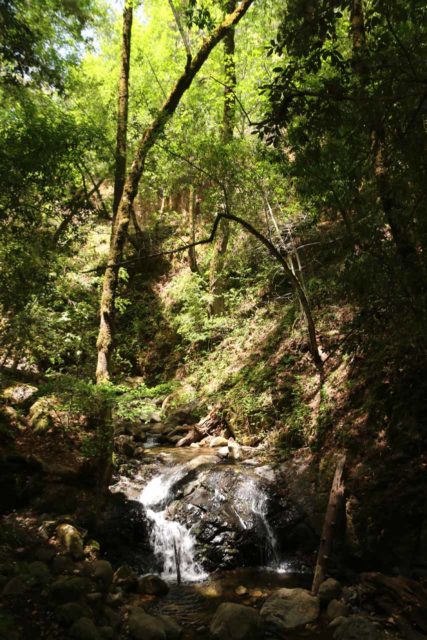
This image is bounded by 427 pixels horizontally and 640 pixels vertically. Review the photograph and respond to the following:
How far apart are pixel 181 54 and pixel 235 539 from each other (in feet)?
49.3

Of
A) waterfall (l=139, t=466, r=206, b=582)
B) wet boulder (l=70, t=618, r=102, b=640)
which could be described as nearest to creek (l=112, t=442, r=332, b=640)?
waterfall (l=139, t=466, r=206, b=582)

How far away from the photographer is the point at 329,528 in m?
5.64

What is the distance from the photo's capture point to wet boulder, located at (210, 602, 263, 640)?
173 inches

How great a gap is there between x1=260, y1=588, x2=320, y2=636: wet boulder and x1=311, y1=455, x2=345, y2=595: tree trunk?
30 centimetres

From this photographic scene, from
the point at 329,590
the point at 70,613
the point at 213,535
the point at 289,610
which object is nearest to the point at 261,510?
the point at 213,535

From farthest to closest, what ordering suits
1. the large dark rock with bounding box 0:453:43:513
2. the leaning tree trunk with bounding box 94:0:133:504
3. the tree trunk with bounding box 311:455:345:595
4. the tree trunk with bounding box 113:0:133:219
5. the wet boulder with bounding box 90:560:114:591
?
1. the tree trunk with bounding box 113:0:133:219
2. the leaning tree trunk with bounding box 94:0:133:504
3. the large dark rock with bounding box 0:453:43:513
4. the tree trunk with bounding box 311:455:345:595
5. the wet boulder with bounding box 90:560:114:591

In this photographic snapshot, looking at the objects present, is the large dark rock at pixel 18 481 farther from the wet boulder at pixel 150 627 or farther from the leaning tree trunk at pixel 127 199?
the wet boulder at pixel 150 627

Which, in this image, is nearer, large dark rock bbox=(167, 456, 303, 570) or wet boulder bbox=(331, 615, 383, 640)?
wet boulder bbox=(331, 615, 383, 640)

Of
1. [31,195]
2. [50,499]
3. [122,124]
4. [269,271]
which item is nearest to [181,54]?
[122,124]

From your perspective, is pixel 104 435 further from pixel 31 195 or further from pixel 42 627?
pixel 31 195

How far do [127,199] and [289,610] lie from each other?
740cm

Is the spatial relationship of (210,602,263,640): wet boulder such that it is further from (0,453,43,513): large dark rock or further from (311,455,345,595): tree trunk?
(0,453,43,513): large dark rock

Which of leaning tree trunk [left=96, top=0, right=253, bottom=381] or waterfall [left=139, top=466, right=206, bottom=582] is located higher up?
leaning tree trunk [left=96, top=0, right=253, bottom=381]

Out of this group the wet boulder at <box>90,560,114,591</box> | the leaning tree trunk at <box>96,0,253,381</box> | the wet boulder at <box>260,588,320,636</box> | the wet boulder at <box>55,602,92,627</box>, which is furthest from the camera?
the leaning tree trunk at <box>96,0,253,381</box>
